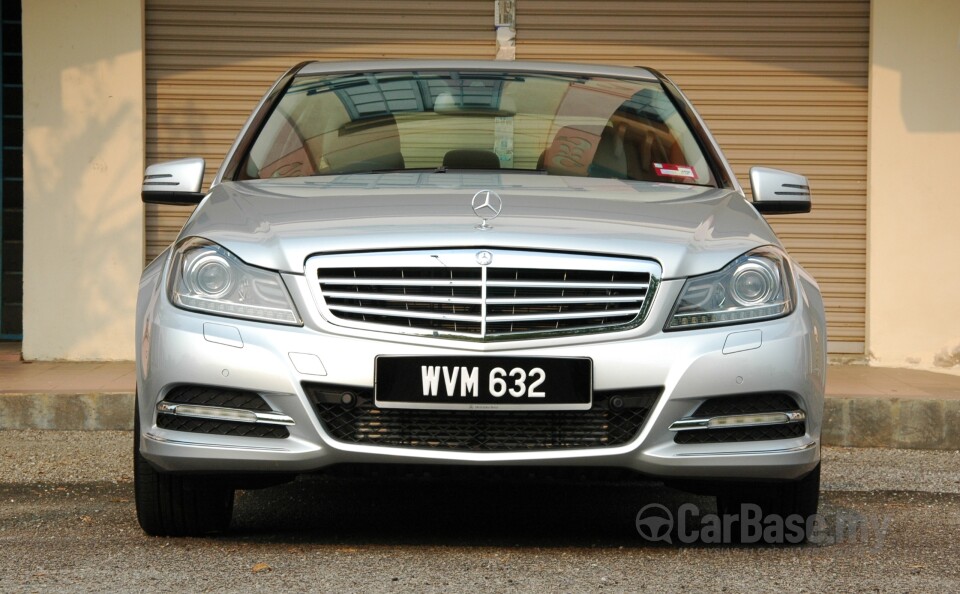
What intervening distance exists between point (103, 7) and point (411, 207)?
624 cm

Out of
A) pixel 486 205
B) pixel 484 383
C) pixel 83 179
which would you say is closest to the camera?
pixel 484 383

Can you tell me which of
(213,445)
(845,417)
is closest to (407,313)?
(213,445)

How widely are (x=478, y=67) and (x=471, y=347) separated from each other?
1.94 meters

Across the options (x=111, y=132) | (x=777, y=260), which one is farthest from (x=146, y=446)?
(x=111, y=132)

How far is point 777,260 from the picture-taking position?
4227 millimetres

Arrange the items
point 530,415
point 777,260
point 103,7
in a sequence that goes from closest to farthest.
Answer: point 530,415 < point 777,260 < point 103,7

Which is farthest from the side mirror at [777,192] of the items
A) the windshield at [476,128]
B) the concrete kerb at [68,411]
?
the concrete kerb at [68,411]

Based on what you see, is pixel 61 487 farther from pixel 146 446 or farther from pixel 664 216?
pixel 664 216

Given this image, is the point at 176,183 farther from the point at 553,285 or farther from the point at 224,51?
the point at 224,51

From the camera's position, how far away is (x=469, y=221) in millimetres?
4137

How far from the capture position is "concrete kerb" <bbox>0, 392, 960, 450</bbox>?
7609mm

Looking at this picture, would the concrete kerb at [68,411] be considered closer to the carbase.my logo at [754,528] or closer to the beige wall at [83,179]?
the beige wall at [83,179]

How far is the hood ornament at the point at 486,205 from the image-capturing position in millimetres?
4166

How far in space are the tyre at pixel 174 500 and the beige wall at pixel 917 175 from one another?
6510mm
